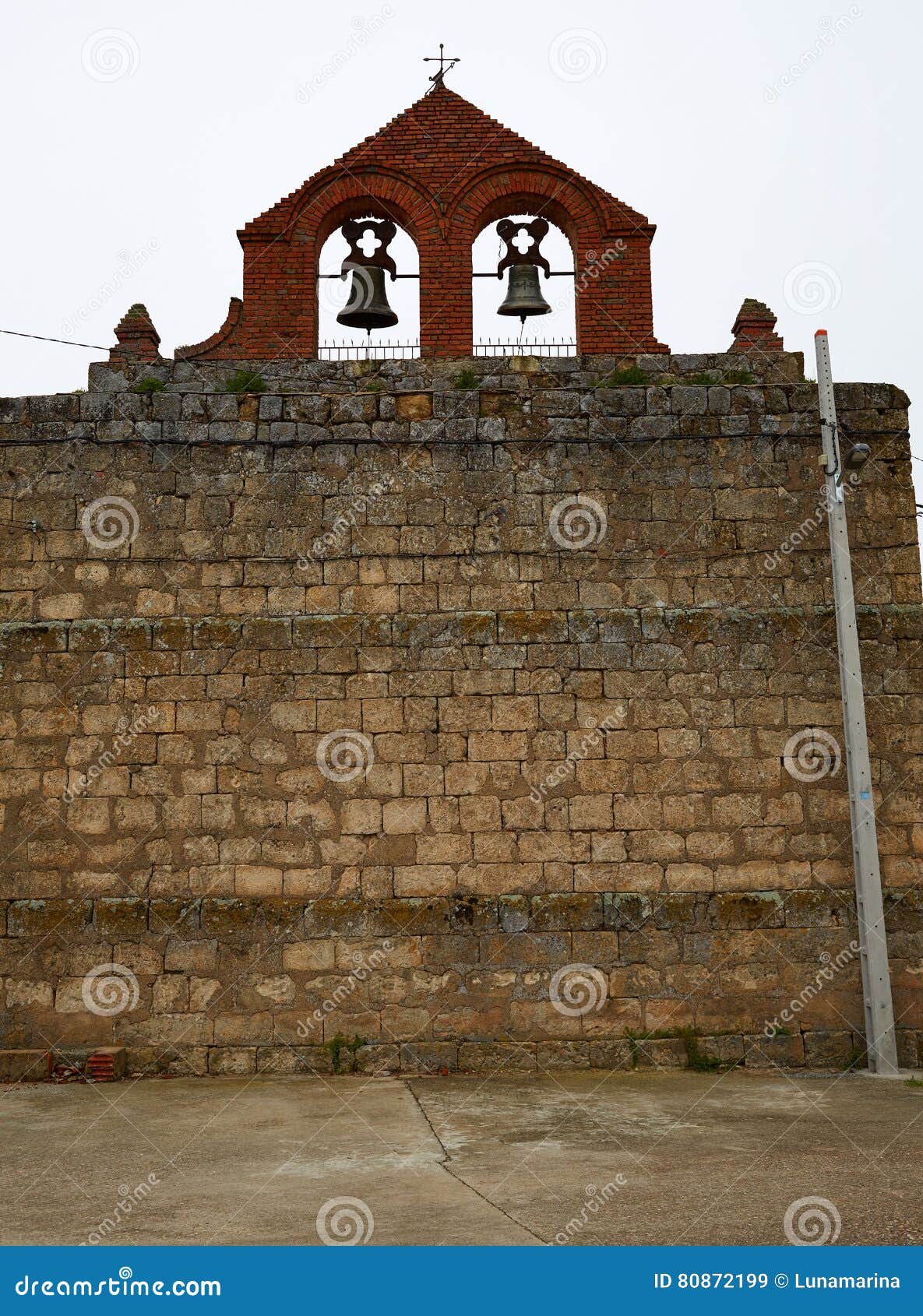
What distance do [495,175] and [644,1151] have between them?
26.3 ft

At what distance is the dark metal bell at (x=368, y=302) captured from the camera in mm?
10352

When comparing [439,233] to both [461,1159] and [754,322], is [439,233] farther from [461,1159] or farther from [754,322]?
[461,1159]

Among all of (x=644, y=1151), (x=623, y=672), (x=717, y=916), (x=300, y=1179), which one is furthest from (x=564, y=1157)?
(x=623, y=672)

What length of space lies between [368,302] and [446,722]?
3885 millimetres

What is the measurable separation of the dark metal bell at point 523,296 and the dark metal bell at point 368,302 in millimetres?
987

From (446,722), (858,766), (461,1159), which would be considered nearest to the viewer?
(461,1159)

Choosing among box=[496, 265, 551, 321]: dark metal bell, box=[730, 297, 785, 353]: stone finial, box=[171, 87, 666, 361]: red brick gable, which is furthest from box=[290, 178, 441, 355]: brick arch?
box=[730, 297, 785, 353]: stone finial

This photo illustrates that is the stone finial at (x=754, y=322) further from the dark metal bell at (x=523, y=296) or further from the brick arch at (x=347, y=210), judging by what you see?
the brick arch at (x=347, y=210)

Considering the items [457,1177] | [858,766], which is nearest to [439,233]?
[858,766]

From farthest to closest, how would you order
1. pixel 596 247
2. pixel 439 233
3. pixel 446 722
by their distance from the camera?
pixel 596 247 → pixel 439 233 → pixel 446 722

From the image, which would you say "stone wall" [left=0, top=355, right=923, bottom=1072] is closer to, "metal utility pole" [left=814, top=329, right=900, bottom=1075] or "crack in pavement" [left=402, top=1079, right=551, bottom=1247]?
"metal utility pole" [left=814, top=329, right=900, bottom=1075]

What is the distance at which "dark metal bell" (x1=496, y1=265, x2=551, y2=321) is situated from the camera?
10.3 metres

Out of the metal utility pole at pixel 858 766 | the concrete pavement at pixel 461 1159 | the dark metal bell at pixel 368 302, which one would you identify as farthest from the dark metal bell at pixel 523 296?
the concrete pavement at pixel 461 1159

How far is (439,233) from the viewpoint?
10.2 m
